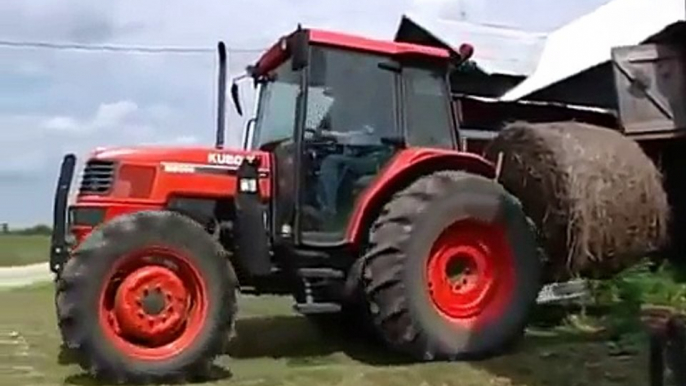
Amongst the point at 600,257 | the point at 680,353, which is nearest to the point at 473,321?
the point at 600,257

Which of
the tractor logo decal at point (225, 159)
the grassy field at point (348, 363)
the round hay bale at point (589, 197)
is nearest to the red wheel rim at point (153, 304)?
the grassy field at point (348, 363)

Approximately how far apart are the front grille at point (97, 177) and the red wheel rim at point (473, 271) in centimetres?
227

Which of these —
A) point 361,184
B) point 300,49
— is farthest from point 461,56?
point 300,49

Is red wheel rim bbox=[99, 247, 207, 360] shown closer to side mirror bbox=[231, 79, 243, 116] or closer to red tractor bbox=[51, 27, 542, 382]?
red tractor bbox=[51, 27, 542, 382]

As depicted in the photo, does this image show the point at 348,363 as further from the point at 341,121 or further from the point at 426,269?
the point at 341,121

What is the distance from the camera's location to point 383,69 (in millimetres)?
7922

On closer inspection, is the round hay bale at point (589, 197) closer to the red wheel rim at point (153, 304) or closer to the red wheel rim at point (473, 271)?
the red wheel rim at point (473, 271)

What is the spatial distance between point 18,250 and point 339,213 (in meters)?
18.8

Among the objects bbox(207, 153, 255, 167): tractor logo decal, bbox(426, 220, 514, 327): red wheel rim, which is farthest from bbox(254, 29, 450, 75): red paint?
bbox(426, 220, 514, 327): red wheel rim

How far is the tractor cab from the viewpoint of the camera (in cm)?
766

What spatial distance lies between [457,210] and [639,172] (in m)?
1.63

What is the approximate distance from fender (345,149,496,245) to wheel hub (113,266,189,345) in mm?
1383

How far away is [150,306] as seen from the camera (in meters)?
6.80

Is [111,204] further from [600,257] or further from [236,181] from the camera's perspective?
[600,257]
